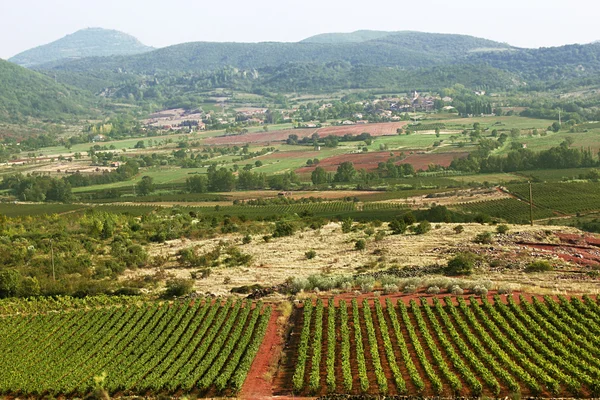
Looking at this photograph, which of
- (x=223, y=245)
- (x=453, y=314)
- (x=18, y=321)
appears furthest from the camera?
(x=223, y=245)

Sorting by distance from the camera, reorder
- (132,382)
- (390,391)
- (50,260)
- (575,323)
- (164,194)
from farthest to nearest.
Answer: (164,194) → (50,260) → (575,323) → (132,382) → (390,391)

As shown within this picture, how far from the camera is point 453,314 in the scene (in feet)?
114

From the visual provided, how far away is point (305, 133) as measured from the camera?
596 feet

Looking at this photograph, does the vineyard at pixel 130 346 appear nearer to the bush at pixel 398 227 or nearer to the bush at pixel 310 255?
the bush at pixel 310 255

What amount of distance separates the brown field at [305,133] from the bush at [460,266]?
12806 centimetres

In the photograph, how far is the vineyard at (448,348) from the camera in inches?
1065

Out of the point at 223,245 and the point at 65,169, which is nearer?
the point at 223,245

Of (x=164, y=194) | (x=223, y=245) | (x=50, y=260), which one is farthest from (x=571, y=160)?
(x=50, y=260)

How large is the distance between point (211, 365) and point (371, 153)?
109088 millimetres

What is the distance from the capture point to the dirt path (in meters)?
28.2

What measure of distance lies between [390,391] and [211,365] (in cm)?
774

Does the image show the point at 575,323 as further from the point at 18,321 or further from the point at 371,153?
the point at 371,153

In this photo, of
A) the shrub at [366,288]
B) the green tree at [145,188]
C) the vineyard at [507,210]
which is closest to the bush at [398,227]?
the vineyard at [507,210]

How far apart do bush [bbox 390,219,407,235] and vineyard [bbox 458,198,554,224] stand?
1635cm
